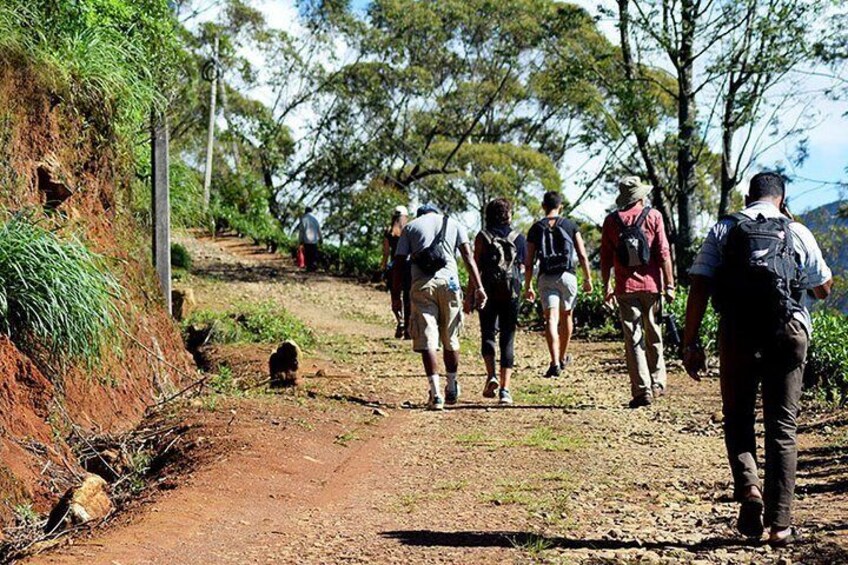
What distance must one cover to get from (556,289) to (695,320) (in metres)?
5.49

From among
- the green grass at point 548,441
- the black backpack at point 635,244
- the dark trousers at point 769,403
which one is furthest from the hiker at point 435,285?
the dark trousers at point 769,403

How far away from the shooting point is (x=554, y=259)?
10.9 m

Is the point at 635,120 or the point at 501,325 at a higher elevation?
the point at 635,120

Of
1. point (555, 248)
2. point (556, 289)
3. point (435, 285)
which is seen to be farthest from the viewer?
point (556, 289)

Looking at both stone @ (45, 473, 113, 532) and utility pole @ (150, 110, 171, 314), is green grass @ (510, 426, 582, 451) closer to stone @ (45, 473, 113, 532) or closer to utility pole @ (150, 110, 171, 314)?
stone @ (45, 473, 113, 532)

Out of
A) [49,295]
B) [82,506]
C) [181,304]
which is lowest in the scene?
[82,506]

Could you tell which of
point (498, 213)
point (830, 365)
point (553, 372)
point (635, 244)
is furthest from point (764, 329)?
point (553, 372)

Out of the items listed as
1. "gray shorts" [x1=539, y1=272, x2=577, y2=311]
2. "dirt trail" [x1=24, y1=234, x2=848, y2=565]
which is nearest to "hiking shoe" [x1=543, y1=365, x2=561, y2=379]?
"dirt trail" [x1=24, y1=234, x2=848, y2=565]

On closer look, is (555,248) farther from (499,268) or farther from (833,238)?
(833,238)

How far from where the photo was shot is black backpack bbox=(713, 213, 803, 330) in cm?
498

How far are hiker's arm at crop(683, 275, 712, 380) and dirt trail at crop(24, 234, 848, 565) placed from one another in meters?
0.86

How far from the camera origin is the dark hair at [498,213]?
9.81m

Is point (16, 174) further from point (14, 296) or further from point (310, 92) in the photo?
point (310, 92)

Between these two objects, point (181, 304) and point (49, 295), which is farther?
point (181, 304)
